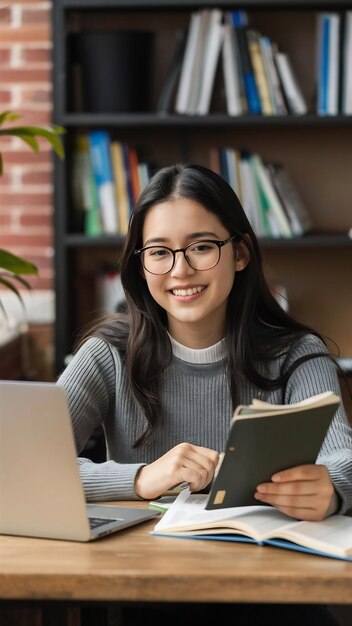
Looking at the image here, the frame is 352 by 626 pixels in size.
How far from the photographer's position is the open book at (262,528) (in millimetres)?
1404

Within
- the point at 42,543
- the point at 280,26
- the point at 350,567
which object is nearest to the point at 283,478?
the point at 350,567

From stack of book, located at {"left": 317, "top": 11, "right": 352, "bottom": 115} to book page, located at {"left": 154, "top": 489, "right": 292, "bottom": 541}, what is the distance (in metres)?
2.22

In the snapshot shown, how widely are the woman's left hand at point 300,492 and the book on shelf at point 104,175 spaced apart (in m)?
2.18

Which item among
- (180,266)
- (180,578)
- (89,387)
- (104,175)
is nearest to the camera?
(180,578)

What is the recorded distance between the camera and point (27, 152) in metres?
3.75

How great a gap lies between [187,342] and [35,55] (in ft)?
6.59

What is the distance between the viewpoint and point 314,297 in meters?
3.81

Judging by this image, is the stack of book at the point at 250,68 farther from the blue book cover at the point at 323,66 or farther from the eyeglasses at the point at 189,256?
the eyeglasses at the point at 189,256

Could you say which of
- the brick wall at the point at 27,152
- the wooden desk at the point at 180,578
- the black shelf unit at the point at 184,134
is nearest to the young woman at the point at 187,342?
the wooden desk at the point at 180,578

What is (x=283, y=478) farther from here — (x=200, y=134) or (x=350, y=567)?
(x=200, y=134)

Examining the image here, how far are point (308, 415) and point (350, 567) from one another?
0.21m

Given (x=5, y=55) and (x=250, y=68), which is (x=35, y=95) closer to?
(x=5, y=55)

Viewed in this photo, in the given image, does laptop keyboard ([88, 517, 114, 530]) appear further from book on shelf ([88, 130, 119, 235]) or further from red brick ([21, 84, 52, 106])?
red brick ([21, 84, 52, 106])

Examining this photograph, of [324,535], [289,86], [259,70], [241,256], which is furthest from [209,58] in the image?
[324,535]
